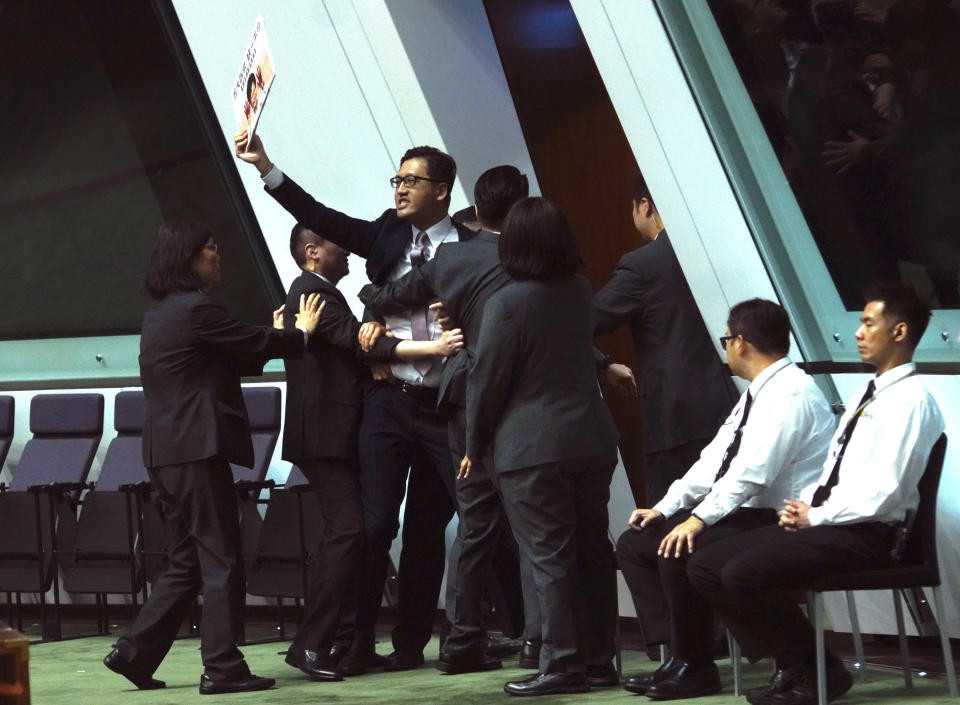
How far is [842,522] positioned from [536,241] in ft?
3.79

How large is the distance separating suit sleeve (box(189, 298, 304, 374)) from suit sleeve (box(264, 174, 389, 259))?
0.38 meters

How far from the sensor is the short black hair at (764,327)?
4.59 metres

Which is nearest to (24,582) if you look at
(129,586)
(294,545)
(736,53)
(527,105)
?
(129,586)

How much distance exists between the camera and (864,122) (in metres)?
5.04

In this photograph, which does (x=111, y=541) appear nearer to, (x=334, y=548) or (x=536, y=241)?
(x=334, y=548)

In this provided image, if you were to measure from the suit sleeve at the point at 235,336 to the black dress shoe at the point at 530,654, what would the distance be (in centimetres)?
119

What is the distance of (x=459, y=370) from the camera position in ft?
16.1

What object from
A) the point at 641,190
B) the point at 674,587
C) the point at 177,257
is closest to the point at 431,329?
the point at 177,257

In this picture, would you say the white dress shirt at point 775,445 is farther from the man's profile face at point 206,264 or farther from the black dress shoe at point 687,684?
the man's profile face at point 206,264

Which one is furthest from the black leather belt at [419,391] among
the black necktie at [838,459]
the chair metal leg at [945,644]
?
the chair metal leg at [945,644]

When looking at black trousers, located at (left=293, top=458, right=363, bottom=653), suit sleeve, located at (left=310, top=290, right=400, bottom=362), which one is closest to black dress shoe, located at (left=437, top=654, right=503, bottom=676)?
black trousers, located at (left=293, top=458, right=363, bottom=653)

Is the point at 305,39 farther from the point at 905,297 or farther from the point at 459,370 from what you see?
the point at 905,297

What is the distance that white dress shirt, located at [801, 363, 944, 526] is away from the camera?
14.0ft

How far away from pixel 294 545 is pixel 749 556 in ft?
8.77
